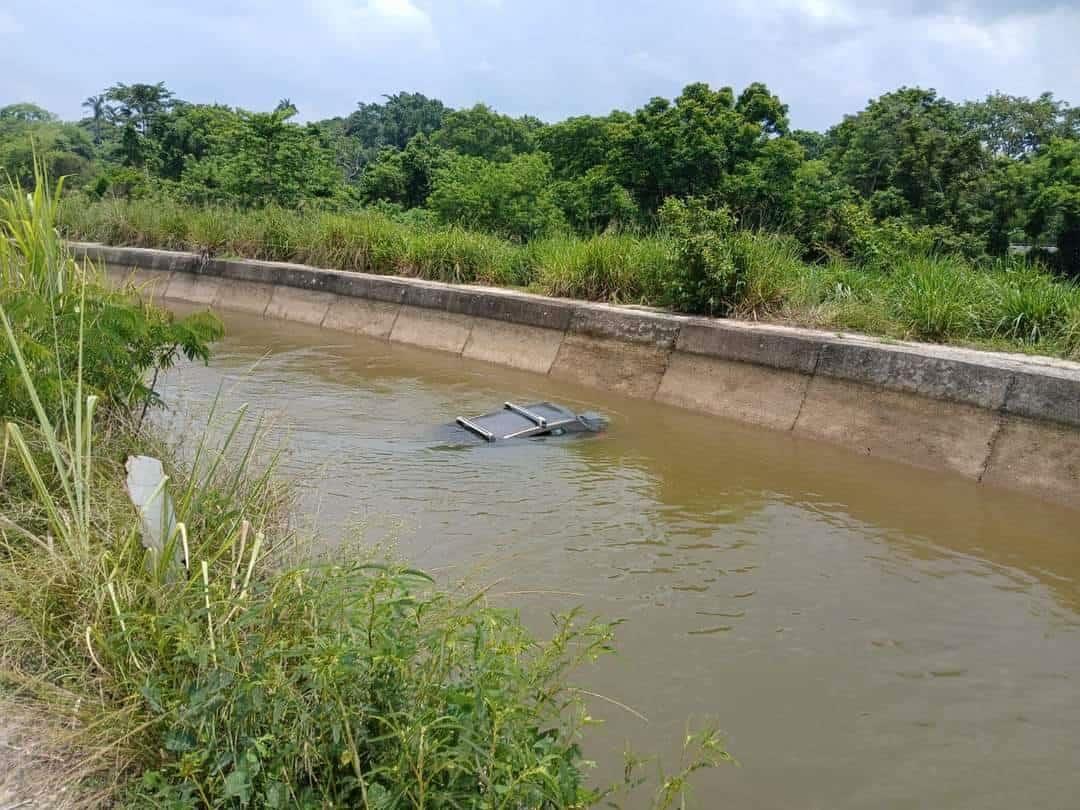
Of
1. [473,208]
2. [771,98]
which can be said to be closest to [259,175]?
[473,208]

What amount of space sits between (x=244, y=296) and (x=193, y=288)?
4.86 feet

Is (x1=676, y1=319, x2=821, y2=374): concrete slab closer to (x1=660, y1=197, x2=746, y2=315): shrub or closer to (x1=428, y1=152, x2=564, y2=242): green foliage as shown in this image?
(x1=660, y1=197, x2=746, y2=315): shrub

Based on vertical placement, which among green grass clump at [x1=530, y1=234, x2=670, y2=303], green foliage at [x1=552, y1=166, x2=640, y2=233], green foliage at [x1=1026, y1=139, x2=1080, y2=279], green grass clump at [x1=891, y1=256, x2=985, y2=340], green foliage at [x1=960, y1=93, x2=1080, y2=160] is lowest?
green grass clump at [x1=530, y1=234, x2=670, y2=303]

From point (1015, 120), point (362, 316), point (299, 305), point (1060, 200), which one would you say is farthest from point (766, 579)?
point (1015, 120)

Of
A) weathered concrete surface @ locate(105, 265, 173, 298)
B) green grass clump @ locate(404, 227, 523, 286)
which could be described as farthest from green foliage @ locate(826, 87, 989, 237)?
weathered concrete surface @ locate(105, 265, 173, 298)

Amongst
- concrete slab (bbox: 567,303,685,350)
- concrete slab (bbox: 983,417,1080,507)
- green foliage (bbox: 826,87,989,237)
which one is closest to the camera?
concrete slab (bbox: 983,417,1080,507)

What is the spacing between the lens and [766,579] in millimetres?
4508

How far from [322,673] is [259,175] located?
52.4 feet

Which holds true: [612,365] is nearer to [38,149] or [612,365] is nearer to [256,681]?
[256,681]

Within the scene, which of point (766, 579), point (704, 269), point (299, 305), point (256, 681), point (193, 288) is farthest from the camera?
point (193, 288)

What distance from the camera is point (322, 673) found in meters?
2.21

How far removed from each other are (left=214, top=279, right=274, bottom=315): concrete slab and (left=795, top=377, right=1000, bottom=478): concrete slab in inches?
350

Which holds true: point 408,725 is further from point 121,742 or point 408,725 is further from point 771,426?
point 771,426

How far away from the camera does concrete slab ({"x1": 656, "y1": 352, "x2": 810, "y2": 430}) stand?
764cm
